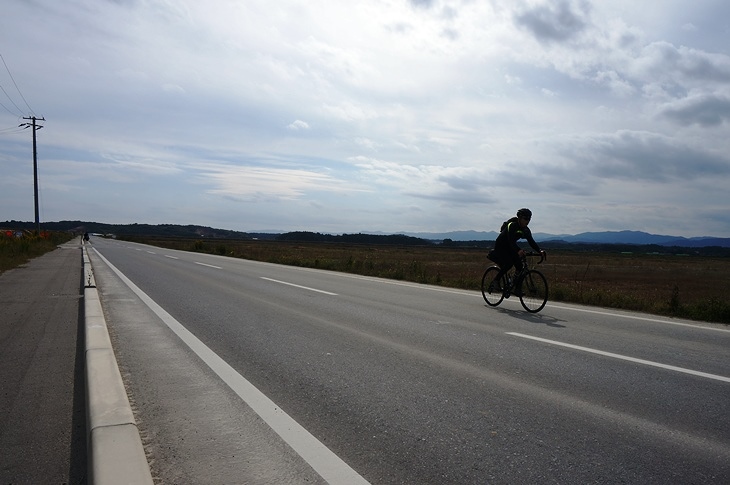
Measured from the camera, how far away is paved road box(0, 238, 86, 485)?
329 centimetres

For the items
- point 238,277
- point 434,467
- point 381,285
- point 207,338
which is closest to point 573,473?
point 434,467

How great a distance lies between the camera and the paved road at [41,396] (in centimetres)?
329

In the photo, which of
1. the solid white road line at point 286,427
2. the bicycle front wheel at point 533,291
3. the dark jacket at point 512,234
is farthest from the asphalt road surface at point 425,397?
the dark jacket at point 512,234

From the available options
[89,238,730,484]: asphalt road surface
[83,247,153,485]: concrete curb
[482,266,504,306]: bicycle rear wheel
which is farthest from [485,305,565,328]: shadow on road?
[83,247,153,485]: concrete curb

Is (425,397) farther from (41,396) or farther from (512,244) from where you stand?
(512,244)

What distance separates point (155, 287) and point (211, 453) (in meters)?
11.2

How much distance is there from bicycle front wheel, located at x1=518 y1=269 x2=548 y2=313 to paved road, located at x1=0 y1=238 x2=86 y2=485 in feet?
25.5

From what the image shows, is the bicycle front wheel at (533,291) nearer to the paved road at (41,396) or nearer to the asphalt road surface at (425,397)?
the asphalt road surface at (425,397)

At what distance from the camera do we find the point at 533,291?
1023 cm

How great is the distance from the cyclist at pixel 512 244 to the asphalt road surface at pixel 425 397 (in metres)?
1.61

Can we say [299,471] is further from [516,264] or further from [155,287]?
[155,287]

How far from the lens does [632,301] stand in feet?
38.8

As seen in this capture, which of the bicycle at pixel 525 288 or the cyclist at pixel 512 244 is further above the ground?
the cyclist at pixel 512 244

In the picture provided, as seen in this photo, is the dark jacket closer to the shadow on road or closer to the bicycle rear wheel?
the bicycle rear wheel
